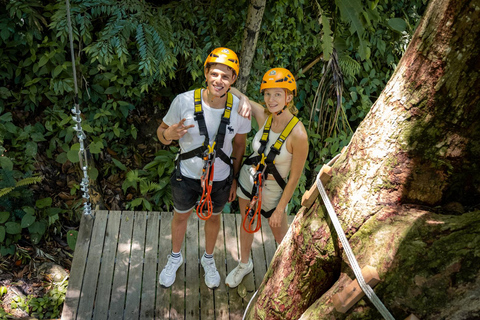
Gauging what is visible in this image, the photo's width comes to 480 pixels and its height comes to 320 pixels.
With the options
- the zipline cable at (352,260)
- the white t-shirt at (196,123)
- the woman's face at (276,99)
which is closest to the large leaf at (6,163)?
the white t-shirt at (196,123)

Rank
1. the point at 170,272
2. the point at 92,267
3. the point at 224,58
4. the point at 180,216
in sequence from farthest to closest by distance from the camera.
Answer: the point at 92,267
the point at 170,272
the point at 180,216
the point at 224,58

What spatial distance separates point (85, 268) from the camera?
157 inches

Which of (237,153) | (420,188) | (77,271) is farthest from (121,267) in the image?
(420,188)

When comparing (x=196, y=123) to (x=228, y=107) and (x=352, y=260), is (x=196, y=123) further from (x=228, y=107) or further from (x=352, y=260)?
(x=352, y=260)

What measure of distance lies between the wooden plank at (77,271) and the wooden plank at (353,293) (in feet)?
8.38

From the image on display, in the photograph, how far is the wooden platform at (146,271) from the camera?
3.66 meters

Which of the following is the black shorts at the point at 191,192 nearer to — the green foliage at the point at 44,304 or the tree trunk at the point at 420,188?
the tree trunk at the point at 420,188

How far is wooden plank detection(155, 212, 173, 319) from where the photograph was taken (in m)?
3.65

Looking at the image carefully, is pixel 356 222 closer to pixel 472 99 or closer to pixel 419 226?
pixel 419 226

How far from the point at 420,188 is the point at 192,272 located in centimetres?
265

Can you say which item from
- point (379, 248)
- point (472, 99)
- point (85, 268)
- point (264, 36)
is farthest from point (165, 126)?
point (264, 36)

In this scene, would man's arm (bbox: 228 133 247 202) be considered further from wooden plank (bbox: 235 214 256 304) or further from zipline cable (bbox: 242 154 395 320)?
zipline cable (bbox: 242 154 395 320)

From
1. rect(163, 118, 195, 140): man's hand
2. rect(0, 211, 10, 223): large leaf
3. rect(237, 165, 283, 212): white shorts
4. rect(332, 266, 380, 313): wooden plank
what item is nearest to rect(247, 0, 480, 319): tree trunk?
rect(332, 266, 380, 313): wooden plank

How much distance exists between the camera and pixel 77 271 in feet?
12.9
